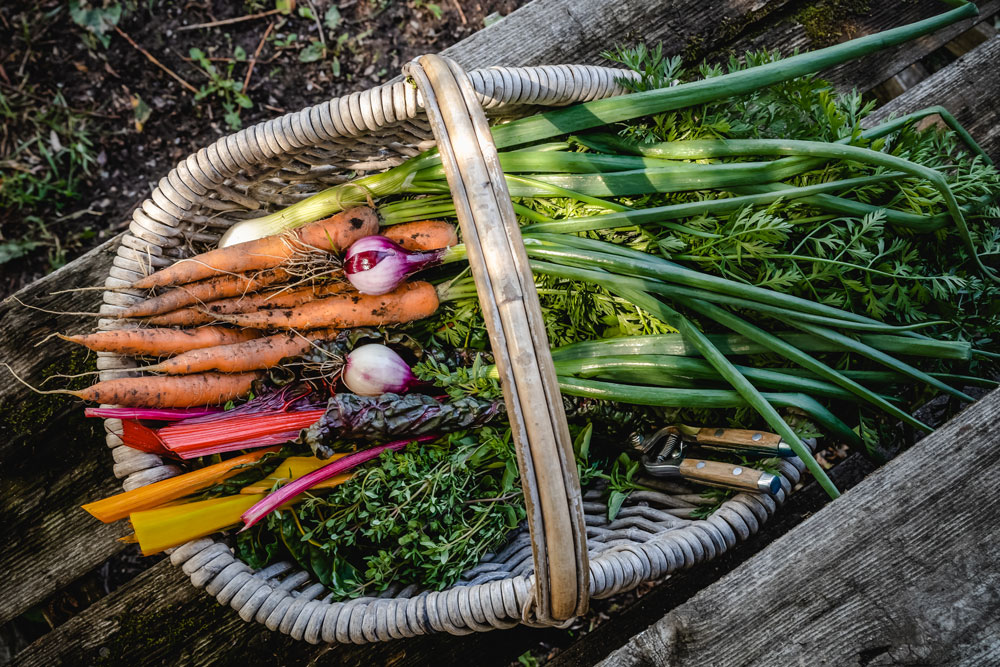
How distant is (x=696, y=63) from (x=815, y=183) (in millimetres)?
604

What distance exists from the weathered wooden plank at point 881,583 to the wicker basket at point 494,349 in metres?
0.11

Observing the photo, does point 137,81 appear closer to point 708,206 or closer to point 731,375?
point 708,206

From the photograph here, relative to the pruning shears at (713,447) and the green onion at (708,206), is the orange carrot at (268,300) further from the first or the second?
the pruning shears at (713,447)

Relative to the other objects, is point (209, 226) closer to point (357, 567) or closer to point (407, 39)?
point (357, 567)

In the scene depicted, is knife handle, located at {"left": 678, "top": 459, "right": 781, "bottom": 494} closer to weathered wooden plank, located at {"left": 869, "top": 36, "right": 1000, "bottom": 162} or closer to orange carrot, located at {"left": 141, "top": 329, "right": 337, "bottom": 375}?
orange carrot, located at {"left": 141, "top": 329, "right": 337, "bottom": 375}

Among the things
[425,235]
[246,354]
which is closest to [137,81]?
[246,354]

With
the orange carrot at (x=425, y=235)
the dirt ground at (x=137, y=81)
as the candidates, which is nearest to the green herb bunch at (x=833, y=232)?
the orange carrot at (x=425, y=235)

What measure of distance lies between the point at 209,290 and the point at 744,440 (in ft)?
4.44

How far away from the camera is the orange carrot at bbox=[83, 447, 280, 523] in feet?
4.36

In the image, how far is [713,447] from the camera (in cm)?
135

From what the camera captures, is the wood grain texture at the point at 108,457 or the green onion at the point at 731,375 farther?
the wood grain texture at the point at 108,457

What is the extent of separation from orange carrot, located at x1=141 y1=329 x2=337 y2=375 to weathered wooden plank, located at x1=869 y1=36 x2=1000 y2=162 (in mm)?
1729

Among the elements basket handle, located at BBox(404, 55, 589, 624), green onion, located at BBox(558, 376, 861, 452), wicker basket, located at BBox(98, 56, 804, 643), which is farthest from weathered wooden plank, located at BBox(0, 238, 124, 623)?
green onion, located at BBox(558, 376, 861, 452)

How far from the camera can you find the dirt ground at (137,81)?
2160 mm
